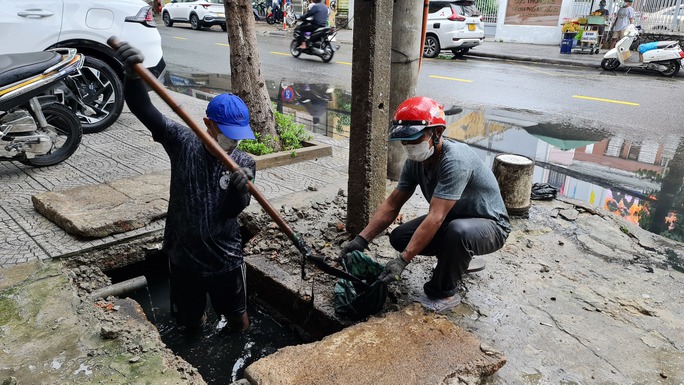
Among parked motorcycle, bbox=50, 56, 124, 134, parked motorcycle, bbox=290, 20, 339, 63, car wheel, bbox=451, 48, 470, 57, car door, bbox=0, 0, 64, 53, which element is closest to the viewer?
car door, bbox=0, 0, 64, 53

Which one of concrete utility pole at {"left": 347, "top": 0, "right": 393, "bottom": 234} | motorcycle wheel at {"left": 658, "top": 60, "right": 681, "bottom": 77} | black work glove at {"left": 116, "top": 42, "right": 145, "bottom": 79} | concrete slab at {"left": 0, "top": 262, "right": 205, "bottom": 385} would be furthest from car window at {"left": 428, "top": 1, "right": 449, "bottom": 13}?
concrete slab at {"left": 0, "top": 262, "right": 205, "bottom": 385}

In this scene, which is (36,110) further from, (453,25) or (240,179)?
(453,25)

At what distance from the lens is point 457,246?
2.94 metres

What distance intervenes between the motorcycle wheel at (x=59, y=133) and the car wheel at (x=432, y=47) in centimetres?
1263

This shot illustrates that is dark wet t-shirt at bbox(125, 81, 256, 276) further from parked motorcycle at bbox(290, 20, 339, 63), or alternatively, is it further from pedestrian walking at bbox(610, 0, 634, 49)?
pedestrian walking at bbox(610, 0, 634, 49)

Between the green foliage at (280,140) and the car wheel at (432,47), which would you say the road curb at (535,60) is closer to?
the car wheel at (432,47)

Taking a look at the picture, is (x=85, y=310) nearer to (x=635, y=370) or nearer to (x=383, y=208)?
(x=383, y=208)

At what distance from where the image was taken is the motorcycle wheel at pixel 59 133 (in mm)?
5043

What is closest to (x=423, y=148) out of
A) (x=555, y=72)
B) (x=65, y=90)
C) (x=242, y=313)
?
(x=242, y=313)

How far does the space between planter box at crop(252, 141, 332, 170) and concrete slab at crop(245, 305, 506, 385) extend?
3208mm

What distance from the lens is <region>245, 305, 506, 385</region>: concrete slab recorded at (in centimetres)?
241

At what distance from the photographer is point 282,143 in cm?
615

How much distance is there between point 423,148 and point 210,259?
136 centimetres

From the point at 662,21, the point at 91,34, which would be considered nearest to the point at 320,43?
the point at 91,34
